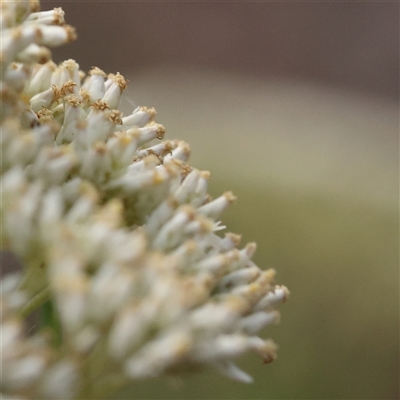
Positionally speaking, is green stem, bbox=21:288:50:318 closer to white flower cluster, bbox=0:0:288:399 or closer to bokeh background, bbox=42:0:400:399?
white flower cluster, bbox=0:0:288:399

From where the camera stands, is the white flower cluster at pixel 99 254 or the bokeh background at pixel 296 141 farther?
the bokeh background at pixel 296 141

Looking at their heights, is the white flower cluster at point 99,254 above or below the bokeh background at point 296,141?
below

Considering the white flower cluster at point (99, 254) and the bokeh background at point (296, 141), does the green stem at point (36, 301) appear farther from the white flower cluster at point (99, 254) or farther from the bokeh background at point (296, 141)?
the bokeh background at point (296, 141)

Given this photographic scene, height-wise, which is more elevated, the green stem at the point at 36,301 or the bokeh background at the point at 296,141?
the bokeh background at the point at 296,141

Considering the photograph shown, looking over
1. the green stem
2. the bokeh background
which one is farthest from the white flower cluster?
the bokeh background

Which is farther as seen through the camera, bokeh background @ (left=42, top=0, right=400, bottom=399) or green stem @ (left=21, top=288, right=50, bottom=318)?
bokeh background @ (left=42, top=0, right=400, bottom=399)

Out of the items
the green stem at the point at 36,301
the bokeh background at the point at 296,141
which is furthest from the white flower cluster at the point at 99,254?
the bokeh background at the point at 296,141

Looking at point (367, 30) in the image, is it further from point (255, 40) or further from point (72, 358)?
point (72, 358)
